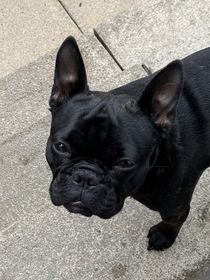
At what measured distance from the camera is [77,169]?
123 inches

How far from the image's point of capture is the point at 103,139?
3.05m

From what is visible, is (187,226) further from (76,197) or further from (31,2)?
(31,2)

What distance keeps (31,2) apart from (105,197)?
4239 millimetres

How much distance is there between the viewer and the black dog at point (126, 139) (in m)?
3.08

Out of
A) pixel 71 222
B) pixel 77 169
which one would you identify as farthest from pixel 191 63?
pixel 71 222

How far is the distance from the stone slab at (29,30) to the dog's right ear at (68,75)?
257cm

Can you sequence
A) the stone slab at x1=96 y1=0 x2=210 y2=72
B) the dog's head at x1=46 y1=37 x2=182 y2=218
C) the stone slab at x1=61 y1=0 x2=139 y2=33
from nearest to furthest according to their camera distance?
the dog's head at x1=46 y1=37 x2=182 y2=218
the stone slab at x1=96 y1=0 x2=210 y2=72
the stone slab at x1=61 y1=0 x2=139 y2=33

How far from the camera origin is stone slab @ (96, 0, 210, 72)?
542 cm

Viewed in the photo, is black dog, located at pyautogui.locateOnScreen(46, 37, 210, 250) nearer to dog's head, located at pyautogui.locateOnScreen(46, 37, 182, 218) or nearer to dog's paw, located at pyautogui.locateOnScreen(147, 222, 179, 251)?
dog's head, located at pyautogui.locateOnScreen(46, 37, 182, 218)

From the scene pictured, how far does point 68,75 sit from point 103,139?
0.69 meters

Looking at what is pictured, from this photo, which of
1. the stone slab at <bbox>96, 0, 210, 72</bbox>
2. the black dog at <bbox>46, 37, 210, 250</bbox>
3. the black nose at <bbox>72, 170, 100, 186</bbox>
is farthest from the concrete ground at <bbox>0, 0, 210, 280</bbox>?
the black nose at <bbox>72, 170, 100, 186</bbox>

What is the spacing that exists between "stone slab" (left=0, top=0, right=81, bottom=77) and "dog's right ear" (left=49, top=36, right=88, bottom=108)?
101 inches

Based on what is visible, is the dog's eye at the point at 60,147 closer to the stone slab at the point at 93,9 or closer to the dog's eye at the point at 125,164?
the dog's eye at the point at 125,164

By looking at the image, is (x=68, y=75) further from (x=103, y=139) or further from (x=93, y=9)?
(x=93, y=9)
